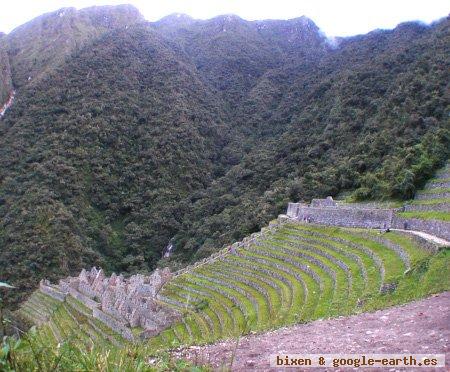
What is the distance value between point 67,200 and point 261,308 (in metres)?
49.1

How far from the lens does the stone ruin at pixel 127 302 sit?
22723 millimetres

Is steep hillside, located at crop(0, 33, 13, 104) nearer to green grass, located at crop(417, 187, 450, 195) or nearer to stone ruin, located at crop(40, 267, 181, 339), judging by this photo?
stone ruin, located at crop(40, 267, 181, 339)

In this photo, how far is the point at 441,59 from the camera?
44.8m

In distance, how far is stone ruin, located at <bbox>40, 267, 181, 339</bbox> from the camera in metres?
22.7

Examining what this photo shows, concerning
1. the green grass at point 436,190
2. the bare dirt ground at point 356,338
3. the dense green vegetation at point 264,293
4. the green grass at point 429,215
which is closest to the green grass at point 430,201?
the green grass at point 436,190

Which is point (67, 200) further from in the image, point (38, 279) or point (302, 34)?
point (302, 34)

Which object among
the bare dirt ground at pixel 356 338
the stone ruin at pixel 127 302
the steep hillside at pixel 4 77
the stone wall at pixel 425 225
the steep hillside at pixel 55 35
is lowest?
the stone ruin at pixel 127 302

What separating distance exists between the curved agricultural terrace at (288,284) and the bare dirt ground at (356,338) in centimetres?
66

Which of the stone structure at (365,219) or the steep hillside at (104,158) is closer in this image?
the stone structure at (365,219)

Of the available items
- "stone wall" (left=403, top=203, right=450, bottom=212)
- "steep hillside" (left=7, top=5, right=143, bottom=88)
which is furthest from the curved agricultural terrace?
"steep hillside" (left=7, top=5, right=143, bottom=88)

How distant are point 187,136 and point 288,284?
66.1 meters

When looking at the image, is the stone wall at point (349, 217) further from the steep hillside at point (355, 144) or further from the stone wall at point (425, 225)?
the steep hillside at point (355, 144)

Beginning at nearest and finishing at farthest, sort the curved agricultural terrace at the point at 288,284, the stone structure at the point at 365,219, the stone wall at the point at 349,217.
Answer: the curved agricultural terrace at the point at 288,284
the stone structure at the point at 365,219
the stone wall at the point at 349,217

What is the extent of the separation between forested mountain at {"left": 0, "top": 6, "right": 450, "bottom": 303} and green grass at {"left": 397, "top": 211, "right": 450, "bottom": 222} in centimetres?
463
